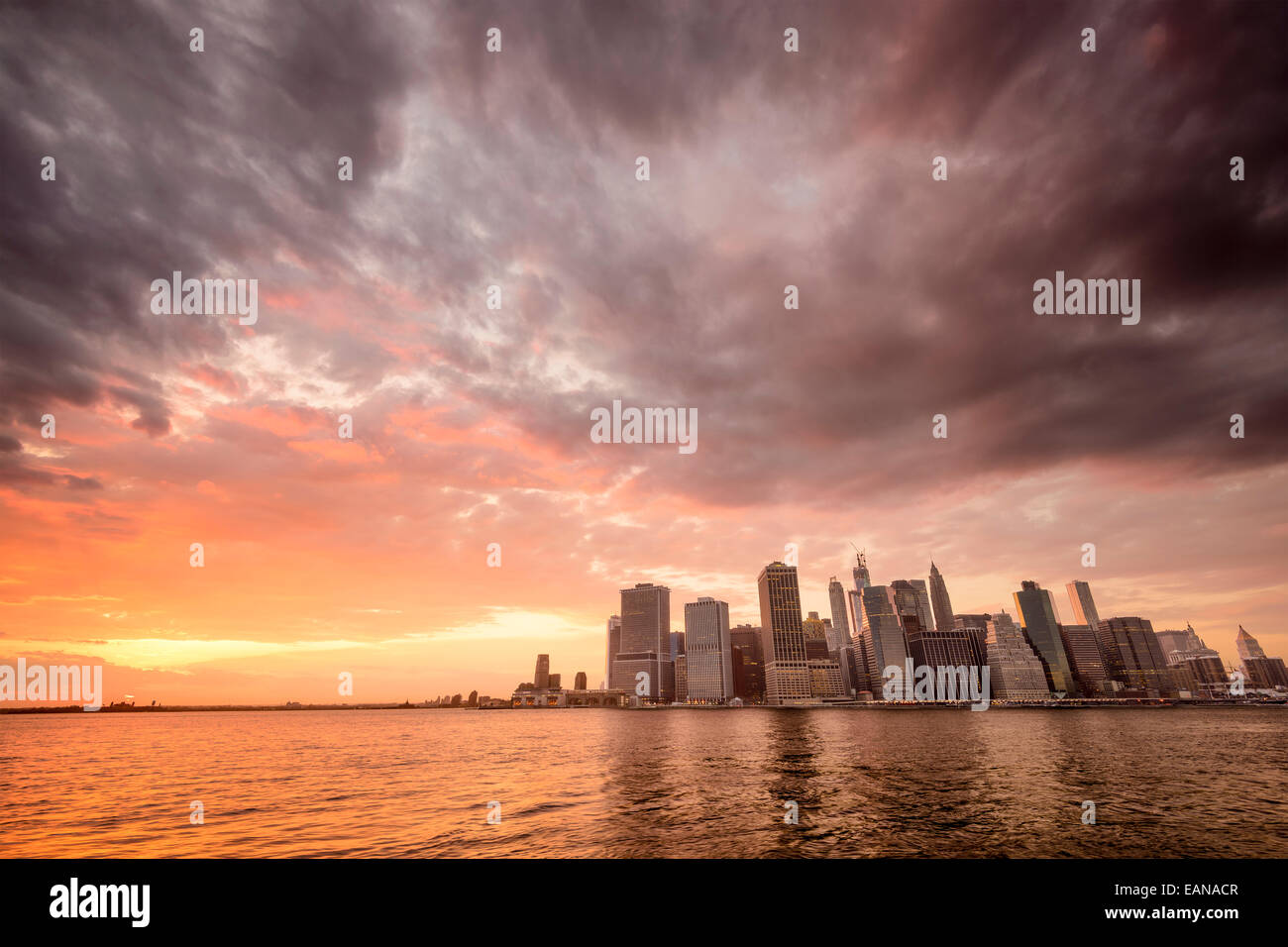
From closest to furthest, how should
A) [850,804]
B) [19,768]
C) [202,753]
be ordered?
[850,804] < [19,768] < [202,753]

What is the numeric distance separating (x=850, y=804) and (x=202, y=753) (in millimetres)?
96646
